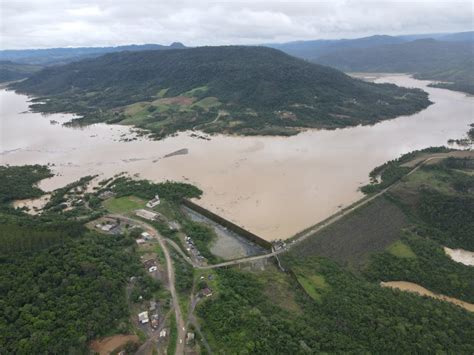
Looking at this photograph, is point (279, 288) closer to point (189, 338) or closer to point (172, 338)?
point (189, 338)

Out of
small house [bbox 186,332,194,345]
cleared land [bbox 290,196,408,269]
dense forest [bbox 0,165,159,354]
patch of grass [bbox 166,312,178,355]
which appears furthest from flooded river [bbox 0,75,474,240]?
dense forest [bbox 0,165,159,354]

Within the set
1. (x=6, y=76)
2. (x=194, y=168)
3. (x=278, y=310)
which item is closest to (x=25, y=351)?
(x=278, y=310)

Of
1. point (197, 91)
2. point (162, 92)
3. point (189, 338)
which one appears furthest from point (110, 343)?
point (162, 92)

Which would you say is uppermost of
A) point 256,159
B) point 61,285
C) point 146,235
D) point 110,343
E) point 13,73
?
point 13,73

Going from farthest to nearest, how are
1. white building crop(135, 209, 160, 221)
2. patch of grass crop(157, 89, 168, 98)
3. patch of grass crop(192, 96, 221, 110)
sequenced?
patch of grass crop(157, 89, 168, 98) < patch of grass crop(192, 96, 221, 110) < white building crop(135, 209, 160, 221)

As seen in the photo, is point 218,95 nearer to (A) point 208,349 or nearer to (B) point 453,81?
(A) point 208,349

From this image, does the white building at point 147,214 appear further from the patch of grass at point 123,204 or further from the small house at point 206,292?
the small house at point 206,292

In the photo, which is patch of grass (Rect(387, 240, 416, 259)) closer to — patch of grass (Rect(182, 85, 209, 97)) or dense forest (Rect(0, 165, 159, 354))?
dense forest (Rect(0, 165, 159, 354))
